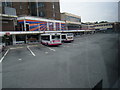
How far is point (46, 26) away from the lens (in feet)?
131

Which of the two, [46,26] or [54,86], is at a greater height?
[46,26]

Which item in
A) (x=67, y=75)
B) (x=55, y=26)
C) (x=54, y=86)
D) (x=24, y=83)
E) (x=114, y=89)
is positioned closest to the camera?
(x=114, y=89)

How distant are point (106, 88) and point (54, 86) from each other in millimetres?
2584

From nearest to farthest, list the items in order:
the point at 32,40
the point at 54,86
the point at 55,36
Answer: the point at 54,86 < the point at 55,36 < the point at 32,40

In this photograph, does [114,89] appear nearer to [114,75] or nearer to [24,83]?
[114,75]

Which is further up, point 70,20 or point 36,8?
point 36,8

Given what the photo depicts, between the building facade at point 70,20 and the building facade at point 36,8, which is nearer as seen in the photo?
the building facade at point 36,8

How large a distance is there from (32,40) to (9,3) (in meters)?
26.2

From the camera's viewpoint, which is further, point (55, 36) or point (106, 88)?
point (55, 36)

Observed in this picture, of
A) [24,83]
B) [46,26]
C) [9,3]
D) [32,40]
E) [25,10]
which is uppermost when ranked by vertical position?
[9,3]

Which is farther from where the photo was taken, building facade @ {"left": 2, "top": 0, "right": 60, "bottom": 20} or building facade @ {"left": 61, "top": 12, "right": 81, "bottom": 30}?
building facade @ {"left": 61, "top": 12, "right": 81, "bottom": 30}

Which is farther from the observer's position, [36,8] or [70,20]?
[70,20]

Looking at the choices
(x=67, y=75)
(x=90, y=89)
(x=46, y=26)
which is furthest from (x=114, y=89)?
(x=46, y=26)

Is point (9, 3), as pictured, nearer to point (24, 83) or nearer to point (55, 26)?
point (55, 26)
